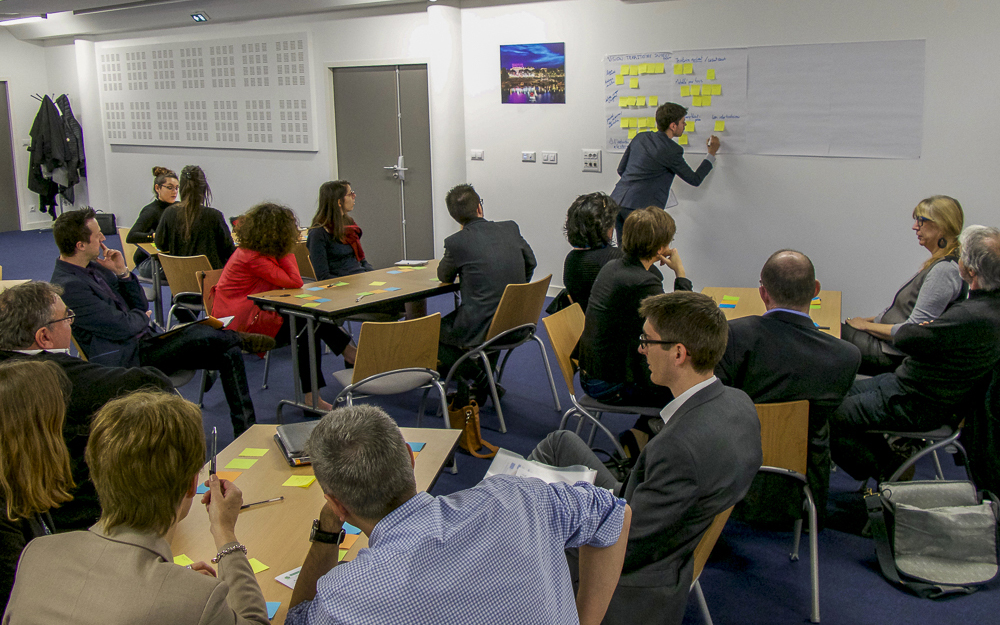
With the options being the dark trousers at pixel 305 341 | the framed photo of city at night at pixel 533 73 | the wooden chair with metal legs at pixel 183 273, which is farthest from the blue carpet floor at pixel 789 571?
the framed photo of city at night at pixel 533 73

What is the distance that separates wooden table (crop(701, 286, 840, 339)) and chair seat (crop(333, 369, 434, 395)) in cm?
132

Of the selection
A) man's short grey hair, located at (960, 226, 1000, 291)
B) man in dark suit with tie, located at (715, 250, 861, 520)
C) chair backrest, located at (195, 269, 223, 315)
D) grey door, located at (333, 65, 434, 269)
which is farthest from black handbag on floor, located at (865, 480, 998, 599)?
grey door, located at (333, 65, 434, 269)

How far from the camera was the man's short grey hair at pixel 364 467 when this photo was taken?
4.45 ft

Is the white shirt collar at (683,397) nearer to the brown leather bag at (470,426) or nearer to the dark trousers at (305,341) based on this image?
the brown leather bag at (470,426)

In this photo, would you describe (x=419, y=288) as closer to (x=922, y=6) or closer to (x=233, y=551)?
(x=233, y=551)

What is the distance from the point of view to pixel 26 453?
71.0 inches

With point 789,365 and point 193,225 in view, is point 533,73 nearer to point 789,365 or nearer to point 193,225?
point 193,225

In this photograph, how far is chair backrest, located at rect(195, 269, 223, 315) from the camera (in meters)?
4.59

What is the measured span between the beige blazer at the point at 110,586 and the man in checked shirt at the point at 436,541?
17cm

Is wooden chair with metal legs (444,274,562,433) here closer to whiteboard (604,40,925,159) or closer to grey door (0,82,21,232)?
whiteboard (604,40,925,159)

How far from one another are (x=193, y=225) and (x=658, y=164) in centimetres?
334

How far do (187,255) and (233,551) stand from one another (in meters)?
4.29

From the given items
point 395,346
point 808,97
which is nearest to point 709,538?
point 395,346

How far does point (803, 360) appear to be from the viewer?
2566 mm
